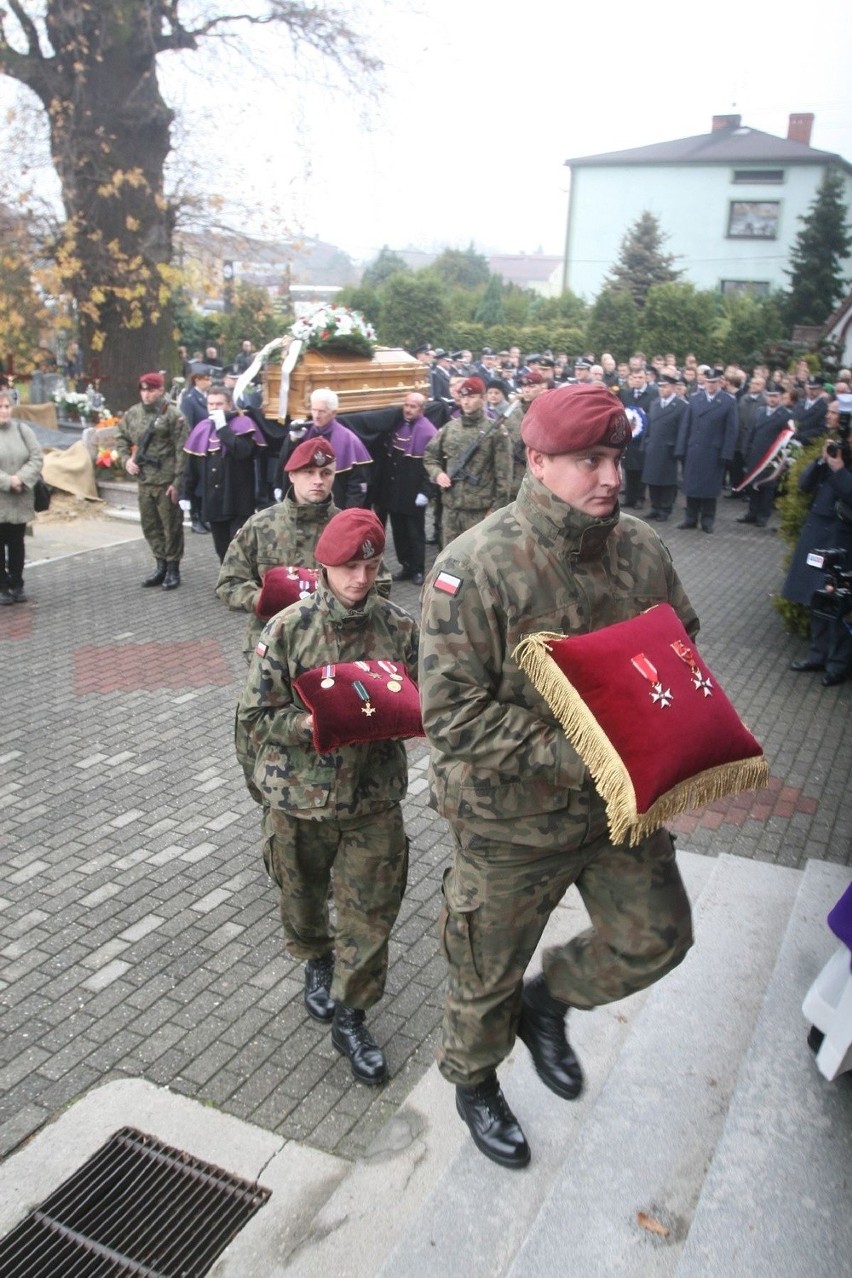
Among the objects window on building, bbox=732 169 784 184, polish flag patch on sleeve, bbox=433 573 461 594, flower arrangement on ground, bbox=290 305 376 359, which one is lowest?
polish flag patch on sleeve, bbox=433 573 461 594

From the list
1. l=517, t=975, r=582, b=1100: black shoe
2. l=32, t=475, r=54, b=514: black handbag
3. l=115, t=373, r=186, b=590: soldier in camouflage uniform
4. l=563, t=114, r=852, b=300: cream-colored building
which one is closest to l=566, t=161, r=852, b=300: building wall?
l=563, t=114, r=852, b=300: cream-colored building

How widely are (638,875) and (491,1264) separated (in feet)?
3.39

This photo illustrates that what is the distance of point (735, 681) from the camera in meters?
8.52

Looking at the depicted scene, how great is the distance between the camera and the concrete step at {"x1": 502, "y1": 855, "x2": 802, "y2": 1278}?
105 inches

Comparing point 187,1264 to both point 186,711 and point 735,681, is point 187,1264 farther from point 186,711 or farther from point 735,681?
point 735,681

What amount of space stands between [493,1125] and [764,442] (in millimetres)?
13773

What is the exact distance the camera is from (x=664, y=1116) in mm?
3131

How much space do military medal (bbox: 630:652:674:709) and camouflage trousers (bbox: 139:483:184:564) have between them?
8.55m

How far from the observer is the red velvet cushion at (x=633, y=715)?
2.55 meters

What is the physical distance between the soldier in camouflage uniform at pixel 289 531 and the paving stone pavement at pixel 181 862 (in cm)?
142

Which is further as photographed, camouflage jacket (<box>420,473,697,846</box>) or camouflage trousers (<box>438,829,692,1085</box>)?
camouflage trousers (<box>438,829,692,1085</box>)

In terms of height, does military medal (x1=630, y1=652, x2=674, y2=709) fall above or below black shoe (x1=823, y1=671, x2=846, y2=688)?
above

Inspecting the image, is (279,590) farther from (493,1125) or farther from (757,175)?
(757,175)

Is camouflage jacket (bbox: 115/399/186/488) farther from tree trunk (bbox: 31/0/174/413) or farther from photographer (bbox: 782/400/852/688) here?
tree trunk (bbox: 31/0/174/413)
